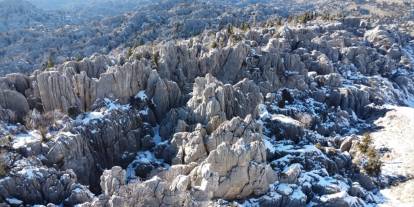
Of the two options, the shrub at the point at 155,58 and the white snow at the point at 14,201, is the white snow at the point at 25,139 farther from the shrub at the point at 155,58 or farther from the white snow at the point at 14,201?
the shrub at the point at 155,58

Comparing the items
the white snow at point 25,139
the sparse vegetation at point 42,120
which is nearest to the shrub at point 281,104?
the sparse vegetation at point 42,120

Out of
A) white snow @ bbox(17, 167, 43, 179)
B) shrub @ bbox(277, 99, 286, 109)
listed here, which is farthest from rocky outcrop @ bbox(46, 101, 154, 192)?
shrub @ bbox(277, 99, 286, 109)

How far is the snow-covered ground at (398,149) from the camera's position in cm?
5478

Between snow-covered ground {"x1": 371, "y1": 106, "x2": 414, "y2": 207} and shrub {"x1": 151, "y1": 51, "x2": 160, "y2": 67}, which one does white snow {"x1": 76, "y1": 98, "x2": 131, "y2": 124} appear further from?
snow-covered ground {"x1": 371, "y1": 106, "x2": 414, "y2": 207}

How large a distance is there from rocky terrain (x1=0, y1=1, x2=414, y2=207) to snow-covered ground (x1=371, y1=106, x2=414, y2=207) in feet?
0.74

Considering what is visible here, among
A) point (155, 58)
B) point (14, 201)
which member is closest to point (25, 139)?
point (14, 201)

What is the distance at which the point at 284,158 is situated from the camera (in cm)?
5678

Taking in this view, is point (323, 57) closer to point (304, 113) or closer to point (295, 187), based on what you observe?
point (304, 113)

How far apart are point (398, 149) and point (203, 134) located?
98.6ft

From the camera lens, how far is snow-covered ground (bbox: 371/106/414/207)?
54775 mm

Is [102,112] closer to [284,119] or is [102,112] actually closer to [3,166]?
[3,166]

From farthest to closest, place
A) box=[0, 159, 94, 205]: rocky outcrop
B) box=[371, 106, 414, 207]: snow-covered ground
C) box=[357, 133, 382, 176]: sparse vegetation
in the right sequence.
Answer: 1. box=[357, 133, 382, 176]: sparse vegetation
2. box=[371, 106, 414, 207]: snow-covered ground
3. box=[0, 159, 94, 205]: rocky outcrop

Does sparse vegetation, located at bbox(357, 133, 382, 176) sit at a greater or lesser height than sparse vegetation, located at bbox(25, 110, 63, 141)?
lesser

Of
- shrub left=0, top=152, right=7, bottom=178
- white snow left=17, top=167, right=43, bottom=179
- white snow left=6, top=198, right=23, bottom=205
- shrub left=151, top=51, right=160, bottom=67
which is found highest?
shrub left=0, top=152, right=7, bottom=178
